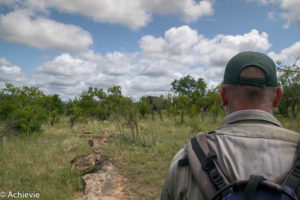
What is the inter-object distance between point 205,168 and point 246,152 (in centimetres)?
23

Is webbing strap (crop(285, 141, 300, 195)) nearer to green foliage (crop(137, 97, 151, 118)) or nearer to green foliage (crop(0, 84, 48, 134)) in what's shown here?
green foliage (crop(0, 84, 48, 134))

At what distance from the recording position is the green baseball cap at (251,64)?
1.23m

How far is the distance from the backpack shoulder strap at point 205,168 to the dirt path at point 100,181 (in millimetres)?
3958

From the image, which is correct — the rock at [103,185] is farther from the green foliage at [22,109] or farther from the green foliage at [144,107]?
the green foliage at [144,107]

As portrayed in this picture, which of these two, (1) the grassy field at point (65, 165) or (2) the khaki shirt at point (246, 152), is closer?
(2) the khaki shirt at point (246, 152)

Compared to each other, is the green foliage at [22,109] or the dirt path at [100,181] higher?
the green foliage at [22,109]

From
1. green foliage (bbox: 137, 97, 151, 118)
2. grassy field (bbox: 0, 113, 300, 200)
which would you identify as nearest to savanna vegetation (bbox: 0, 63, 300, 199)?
grassy field (bbox: 0, 113, 300, 200)

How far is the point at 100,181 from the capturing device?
16.8ft

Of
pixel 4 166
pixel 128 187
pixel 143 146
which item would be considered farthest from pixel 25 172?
pixel 143 146

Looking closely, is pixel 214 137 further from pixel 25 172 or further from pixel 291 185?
pixel 25 172

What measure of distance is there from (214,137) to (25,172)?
6.01m

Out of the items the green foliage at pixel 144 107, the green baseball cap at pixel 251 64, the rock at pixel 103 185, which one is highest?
the green baseball cap at pixel 251 64

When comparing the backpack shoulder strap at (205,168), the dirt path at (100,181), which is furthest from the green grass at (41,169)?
the backpack shoulder strap at (205,168)

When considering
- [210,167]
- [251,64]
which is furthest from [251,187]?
[251,64]
